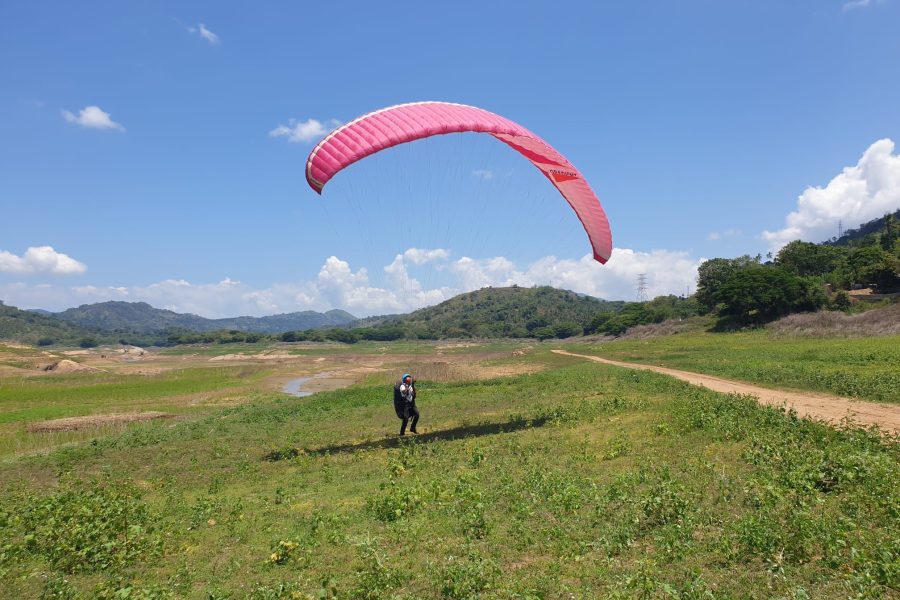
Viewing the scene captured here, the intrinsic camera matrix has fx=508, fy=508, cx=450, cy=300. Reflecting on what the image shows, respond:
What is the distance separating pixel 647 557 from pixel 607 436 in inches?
267

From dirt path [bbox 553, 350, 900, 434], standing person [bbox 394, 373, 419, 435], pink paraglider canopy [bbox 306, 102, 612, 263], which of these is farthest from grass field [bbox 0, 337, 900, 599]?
pink paraglider canopy [bbox 306, 102, 612, 263]

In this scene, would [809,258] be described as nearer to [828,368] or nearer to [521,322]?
[828,368]

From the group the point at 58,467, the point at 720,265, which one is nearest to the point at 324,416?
the point at 58,467

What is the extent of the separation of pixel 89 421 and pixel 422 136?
21660 millimetres

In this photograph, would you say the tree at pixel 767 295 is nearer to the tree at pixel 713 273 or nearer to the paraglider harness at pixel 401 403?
the tree at pixel 713 273

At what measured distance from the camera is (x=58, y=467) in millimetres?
Result: 14688

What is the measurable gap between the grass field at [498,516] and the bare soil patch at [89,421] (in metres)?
8.33

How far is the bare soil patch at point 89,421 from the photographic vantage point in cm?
2245

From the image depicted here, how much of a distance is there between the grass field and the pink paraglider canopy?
293 inches

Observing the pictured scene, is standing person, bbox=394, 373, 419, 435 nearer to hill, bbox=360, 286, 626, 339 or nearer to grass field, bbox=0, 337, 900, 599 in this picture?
grass field, bbox=0, 337, 900, 599

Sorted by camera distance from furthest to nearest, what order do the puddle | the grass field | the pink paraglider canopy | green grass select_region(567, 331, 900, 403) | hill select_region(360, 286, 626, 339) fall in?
hill select_region(360, 286, 626, 339)
the puddle
green grass select_region(567, 331, 900, 403)
the pink paraglider canopy
the grass field

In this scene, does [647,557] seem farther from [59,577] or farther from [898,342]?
[898,342]

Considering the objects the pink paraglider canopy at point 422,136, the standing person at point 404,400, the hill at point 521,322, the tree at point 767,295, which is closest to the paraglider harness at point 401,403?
the standing person at point 404,400

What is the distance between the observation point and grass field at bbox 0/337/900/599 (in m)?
5.84
